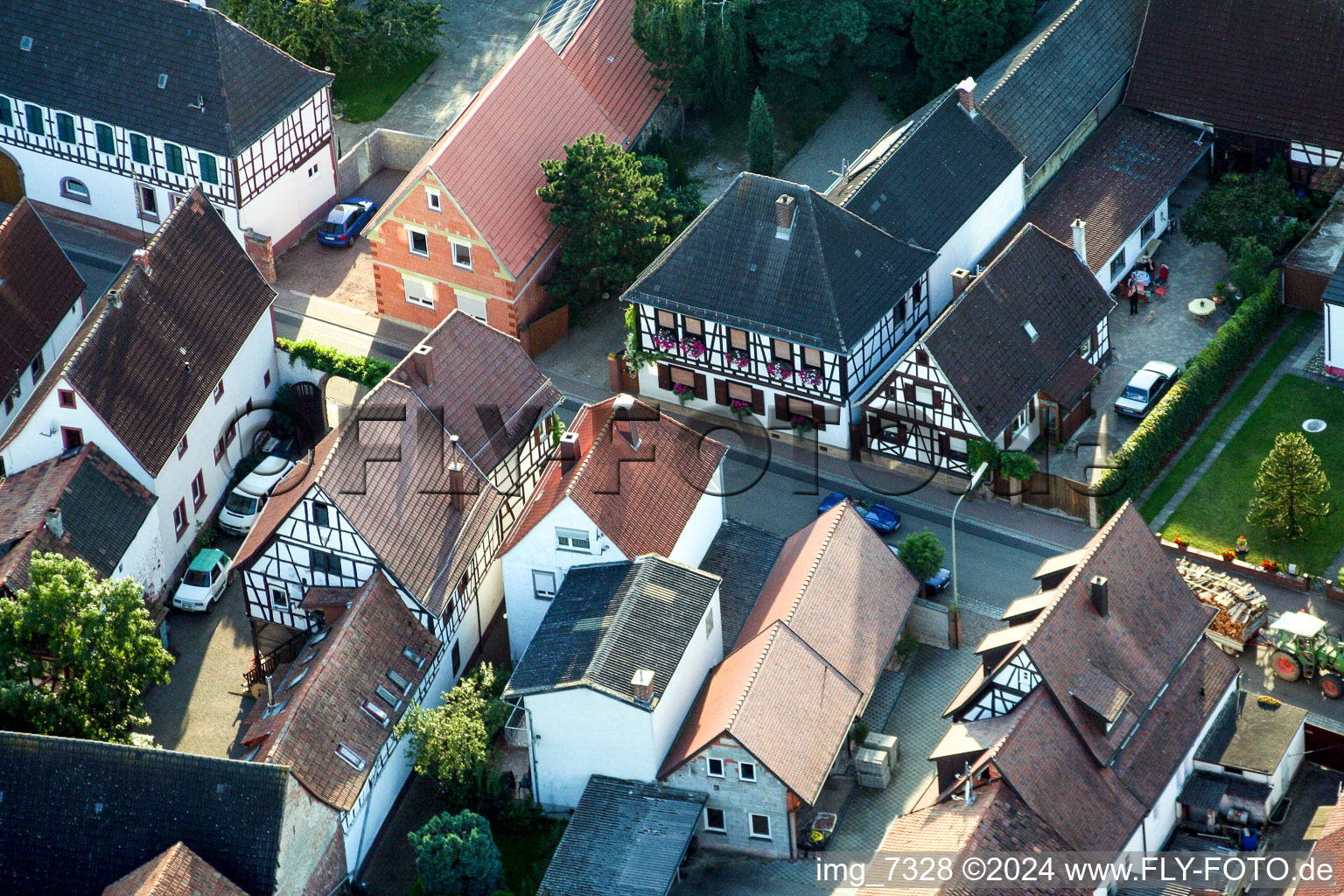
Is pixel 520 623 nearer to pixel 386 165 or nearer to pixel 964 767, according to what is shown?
pixel 964 767

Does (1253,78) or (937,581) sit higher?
(1253,78)

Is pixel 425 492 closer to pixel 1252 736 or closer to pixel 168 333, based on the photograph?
pixel 168 333

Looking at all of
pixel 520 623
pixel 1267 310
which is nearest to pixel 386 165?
pixel 520 623

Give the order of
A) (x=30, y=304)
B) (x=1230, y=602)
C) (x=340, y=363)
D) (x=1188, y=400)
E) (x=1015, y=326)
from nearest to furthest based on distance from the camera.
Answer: (x=1230, y=602) → (x=1015, y=326) → (x=1188, y=400) → (x=340, y=363) → (x=30, y=304)

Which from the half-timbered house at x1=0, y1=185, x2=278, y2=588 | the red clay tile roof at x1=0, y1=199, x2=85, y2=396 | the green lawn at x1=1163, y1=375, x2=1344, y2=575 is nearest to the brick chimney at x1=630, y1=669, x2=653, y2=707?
the half-timbered house at x1=0, y1=185, x2=278, y2=588

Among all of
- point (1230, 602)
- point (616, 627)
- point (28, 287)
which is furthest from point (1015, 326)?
point (28, 287)

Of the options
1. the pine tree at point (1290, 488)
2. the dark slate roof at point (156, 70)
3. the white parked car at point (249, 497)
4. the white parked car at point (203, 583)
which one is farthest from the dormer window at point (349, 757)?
the pine tree at point (1290, 488)
